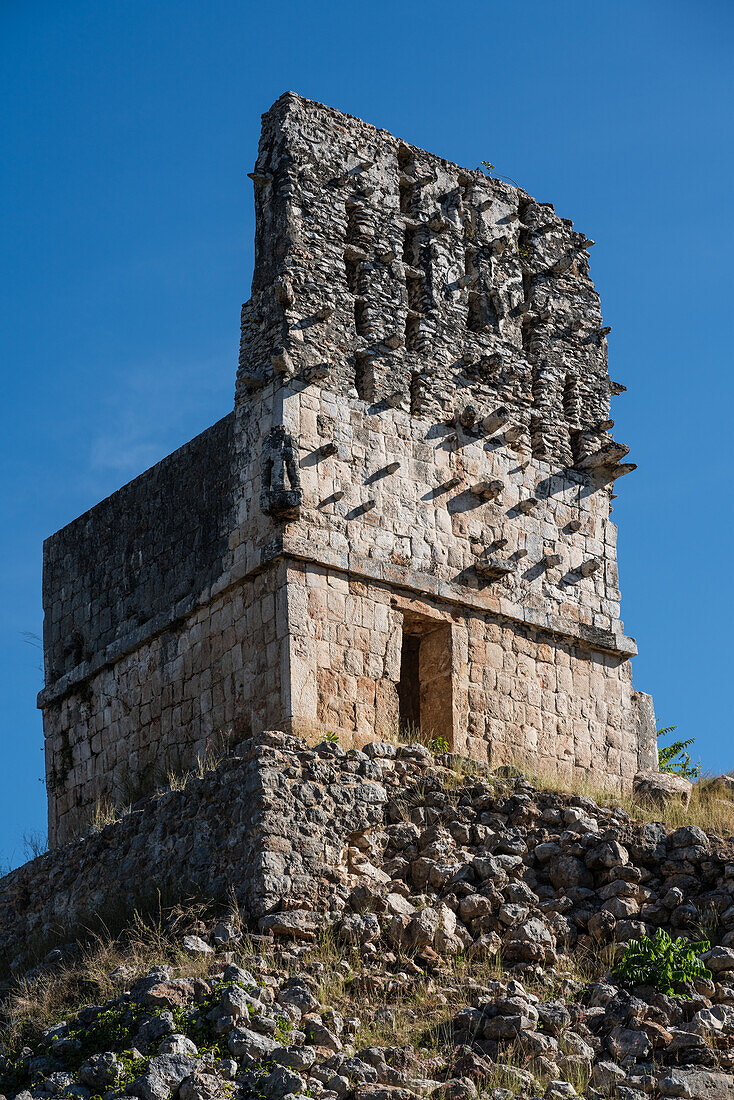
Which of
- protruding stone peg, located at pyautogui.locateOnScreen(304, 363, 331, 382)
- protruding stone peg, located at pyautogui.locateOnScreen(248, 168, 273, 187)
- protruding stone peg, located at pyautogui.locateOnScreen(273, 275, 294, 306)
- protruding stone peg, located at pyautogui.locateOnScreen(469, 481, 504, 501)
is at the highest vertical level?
protruding stone peg, located at pyautogui.locateOnScreen(248, 168, 273, 187)

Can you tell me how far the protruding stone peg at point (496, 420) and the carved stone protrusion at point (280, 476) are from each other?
2.43m

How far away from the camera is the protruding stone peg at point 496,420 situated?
1534 centimetres

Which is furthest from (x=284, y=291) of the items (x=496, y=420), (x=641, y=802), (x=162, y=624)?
(x=641, y=802)

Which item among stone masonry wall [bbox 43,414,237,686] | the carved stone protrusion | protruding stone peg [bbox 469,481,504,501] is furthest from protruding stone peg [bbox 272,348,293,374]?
protruding stone peg [bbox 469,481,504,501]

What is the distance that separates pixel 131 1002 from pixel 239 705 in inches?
165

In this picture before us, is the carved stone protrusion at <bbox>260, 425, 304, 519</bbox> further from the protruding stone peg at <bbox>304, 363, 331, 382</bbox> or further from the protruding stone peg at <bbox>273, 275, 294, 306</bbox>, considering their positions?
the protruding stone peg at <bbox>273, 275, 294, 306</bbox>

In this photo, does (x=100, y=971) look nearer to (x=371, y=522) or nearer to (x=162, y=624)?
(x=162, y=624)

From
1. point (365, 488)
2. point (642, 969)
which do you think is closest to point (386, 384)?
point (365, 488)

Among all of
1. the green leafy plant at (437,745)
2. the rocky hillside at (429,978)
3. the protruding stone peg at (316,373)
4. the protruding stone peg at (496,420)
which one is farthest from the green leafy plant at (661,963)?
the protruding stone peg at (496,420)

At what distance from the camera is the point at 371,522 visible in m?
14.0

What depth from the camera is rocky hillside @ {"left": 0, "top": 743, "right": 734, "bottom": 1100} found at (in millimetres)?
9133

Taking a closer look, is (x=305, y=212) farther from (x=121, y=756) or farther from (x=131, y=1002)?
(x=131, y=1002)

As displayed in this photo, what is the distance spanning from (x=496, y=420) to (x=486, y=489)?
0.81 m

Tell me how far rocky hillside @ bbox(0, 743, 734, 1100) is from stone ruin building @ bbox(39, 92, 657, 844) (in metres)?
1.43
